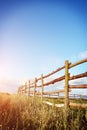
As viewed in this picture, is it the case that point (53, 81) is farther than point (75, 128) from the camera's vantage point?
Yes

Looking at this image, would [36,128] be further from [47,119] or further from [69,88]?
[69,88]

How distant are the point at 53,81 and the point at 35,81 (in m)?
5.23

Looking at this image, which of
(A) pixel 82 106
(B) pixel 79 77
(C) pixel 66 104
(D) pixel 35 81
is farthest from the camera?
(D) pixel 35 81

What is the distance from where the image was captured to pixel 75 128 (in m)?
3.86

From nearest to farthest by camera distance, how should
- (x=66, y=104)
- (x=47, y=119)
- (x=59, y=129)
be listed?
(x=59, y=129) < (x=47, y=119) < (x=66, y=104)

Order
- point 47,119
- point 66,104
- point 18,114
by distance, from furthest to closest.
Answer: point 66,104 < point 18,114 < point 47,119

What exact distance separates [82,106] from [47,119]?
5.03 feet

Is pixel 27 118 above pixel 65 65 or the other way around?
the other way around

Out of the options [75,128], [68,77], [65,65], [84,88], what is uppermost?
[65,65]

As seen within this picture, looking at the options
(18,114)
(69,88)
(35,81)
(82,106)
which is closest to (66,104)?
(69,88)

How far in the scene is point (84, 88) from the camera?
5.47 meters

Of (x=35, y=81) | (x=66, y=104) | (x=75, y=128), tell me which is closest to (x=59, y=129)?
(x=75, y=128)

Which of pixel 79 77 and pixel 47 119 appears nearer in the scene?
pixel 47 119

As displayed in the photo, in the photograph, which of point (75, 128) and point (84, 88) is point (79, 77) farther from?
point (75, 128)
